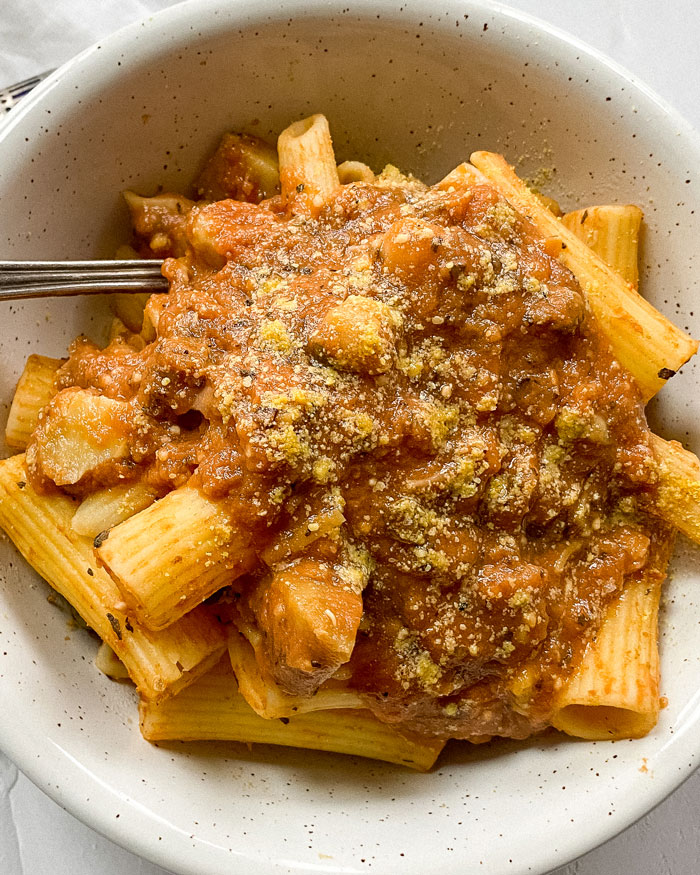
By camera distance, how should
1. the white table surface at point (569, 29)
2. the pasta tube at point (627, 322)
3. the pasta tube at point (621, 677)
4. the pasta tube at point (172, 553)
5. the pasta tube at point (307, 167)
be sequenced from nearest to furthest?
the pasta tube at point (172, 553) → the pasta tube at point (621, 677) → the pasta tube at point (627, 322) → the pasta tube at point (307, 167) → the white table surface at point (569, 29)

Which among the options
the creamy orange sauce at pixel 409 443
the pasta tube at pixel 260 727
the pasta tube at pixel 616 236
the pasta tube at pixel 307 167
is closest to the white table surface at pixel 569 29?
the pasta tube at pixel 260 727

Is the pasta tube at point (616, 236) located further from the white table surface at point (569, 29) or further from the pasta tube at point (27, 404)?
the pasta tube at point (27, 404)

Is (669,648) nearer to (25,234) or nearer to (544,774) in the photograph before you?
(544,774)

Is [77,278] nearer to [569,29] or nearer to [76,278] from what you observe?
[76,278]

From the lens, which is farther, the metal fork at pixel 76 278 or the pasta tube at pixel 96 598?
the metal fork at pixel 76 278

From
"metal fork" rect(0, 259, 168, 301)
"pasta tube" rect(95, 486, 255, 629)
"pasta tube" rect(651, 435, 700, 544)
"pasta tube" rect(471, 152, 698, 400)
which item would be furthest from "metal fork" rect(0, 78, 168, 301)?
"pasta tube" rect(651, 435, 700, 544)

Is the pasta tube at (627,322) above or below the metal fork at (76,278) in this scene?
above

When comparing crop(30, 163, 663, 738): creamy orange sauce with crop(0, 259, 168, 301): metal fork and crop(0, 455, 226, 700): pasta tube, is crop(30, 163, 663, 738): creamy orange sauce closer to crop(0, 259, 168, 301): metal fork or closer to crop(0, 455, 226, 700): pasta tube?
crop(0, 455, 226, 700): pasta tube
